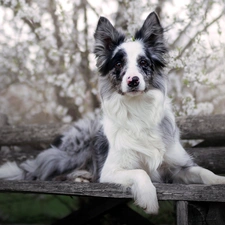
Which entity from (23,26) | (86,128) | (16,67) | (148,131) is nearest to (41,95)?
(16,67)

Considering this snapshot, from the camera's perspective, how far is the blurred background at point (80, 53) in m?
5.34

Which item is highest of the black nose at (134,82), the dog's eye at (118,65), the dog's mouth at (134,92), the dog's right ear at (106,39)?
the dog's right ear at (106,39)

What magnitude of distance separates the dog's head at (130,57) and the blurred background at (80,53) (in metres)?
1.27

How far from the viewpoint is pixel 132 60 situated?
3438 millimetres

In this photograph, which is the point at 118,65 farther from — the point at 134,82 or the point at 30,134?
the point at 30,134

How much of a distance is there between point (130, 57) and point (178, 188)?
3.85ft

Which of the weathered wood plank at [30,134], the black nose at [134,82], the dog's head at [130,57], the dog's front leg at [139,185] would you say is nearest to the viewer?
the dog's front leg at [139,185]

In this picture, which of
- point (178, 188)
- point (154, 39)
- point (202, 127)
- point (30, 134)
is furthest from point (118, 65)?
point (30, 134)

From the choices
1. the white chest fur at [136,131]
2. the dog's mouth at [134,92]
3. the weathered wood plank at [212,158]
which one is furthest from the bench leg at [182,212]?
the weathered wood plank at [212,158]

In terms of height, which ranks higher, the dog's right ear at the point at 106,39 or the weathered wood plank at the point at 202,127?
the dog's right ear at the point at 106,39

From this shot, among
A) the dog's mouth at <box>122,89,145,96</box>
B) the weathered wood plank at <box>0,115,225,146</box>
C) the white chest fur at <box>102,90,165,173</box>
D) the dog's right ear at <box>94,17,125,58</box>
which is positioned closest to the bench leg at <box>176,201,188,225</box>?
the white chest fur at <box>102,90,165,173</box>

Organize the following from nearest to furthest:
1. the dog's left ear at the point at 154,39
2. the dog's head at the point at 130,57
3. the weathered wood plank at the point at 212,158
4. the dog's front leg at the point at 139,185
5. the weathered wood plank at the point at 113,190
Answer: the weathered wood plank at the point at 113,190
the dog's front leg at the point at 139,185
the dog's head at the point at 130,57
the dog's left ear at the point at 154,39
the weathered wood plank at the point at 212,158

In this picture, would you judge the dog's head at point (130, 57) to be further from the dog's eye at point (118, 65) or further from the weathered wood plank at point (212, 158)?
the weathered wood plank at point (212, 158)

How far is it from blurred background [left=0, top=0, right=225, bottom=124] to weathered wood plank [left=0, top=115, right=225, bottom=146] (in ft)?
2.00
